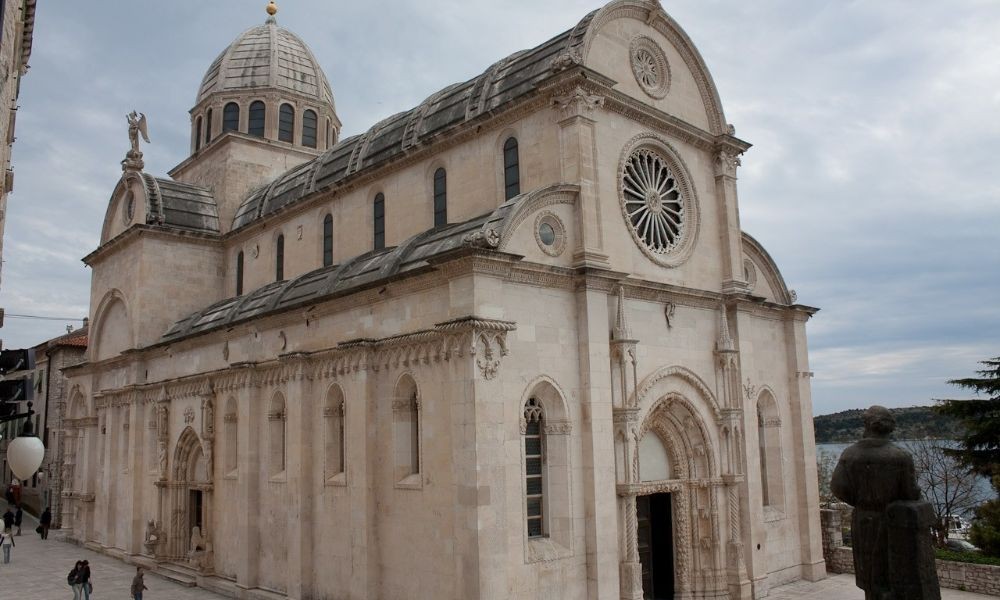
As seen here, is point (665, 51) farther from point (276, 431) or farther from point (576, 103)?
point (276, 431)

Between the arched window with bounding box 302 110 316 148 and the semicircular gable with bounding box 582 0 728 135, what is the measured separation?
1972 centimetres

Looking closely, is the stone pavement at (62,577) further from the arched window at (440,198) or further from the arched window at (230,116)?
the arched window at (230,116)

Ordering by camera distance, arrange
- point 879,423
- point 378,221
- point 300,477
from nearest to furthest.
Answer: point 879,423
point 300,477
point 378,221

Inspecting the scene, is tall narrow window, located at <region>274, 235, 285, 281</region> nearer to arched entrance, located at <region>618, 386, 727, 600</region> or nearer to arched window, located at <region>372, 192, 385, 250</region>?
arched window, located at <region>372, 192, 385, 250</region>

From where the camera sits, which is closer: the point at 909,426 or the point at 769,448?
the point at 769,448

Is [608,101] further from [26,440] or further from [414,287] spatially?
[26,440]

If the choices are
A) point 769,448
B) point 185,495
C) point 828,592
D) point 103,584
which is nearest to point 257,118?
point 185,495

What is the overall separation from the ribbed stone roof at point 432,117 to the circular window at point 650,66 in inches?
76.4

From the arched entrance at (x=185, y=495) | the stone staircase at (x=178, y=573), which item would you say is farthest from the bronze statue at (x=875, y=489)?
the arched entrance at (x=185, y=495)

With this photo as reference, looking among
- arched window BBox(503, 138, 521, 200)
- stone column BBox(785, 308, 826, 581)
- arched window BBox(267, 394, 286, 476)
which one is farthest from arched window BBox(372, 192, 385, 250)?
stone column BBox(785, 308, 826, 581)

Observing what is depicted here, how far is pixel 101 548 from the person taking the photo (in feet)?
97.5

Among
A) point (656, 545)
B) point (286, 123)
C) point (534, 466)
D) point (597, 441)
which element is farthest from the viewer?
point (286, 123)

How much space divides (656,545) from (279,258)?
16200 mm

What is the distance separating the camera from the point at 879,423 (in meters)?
8.19
